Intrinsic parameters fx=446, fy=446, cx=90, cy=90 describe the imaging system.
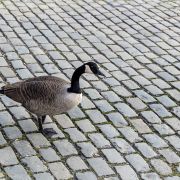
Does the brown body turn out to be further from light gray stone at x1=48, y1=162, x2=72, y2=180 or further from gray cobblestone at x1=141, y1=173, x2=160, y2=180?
gray cobblestone at x1=141, y1=173, x2=160, y2=180

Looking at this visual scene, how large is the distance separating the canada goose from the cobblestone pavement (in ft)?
1.43

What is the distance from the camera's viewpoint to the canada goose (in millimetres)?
5188

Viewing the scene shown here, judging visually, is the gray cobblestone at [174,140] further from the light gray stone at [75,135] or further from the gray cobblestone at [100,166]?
the light gray stone at [75,135]

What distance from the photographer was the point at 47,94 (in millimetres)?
5176

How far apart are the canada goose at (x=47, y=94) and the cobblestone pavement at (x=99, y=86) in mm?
437

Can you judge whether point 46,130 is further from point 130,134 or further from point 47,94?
point 130,134

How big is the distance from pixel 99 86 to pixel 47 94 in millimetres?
1753

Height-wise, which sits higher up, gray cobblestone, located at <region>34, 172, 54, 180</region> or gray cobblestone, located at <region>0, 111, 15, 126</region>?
gray cobblestone, located at <region>34, 172, 54, 180</region>

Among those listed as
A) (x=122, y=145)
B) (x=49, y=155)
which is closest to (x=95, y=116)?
(x=122, y=145)

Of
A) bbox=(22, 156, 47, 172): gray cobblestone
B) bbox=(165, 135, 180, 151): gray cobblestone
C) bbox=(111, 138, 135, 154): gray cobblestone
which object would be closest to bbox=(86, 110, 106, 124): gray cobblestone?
bbox=(111, 138, 135, 154): gray cobblestone

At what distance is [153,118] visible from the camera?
19.7 ft

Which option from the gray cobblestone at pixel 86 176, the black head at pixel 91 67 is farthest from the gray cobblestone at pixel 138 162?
the black head at pixel 91 67

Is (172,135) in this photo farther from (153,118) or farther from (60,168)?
(60,168)

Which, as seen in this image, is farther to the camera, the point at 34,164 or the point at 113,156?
the point at 113,156
